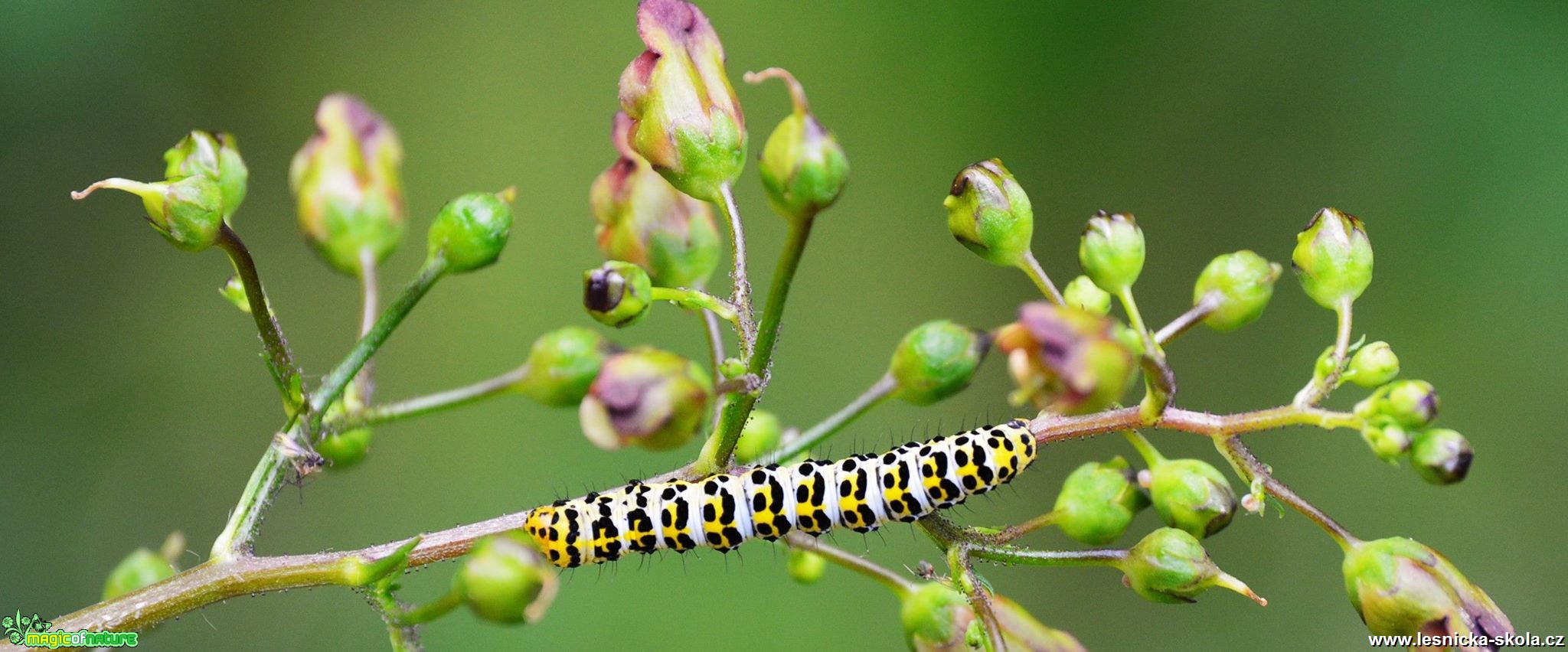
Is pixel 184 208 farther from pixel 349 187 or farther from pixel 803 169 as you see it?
pixel 803 169

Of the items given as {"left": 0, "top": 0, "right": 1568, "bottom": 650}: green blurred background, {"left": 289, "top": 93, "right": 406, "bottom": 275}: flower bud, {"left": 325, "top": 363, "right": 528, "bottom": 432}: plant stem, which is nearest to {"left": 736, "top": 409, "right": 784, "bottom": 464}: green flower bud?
{"left": 325, "top": 363, "right": 528, "bottom": 432}: plant stem

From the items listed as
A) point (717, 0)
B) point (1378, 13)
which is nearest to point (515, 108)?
point (717, 0)

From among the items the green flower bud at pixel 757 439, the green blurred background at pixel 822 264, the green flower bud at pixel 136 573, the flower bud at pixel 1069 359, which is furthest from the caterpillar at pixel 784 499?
the green blurred background at pixel 822 264

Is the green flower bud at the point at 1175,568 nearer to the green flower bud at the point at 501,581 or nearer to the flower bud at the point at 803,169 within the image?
the flower bud at the point at 803,169

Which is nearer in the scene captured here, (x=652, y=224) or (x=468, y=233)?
(x=468, y=233)

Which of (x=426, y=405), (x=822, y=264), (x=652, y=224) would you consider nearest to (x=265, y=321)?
(x=426, y=405)

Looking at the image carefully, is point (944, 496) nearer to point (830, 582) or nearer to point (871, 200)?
point (830, 582)

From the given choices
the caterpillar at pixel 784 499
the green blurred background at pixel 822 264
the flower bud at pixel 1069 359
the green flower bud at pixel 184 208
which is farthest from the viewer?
the green blurred background at pixel 822 264
